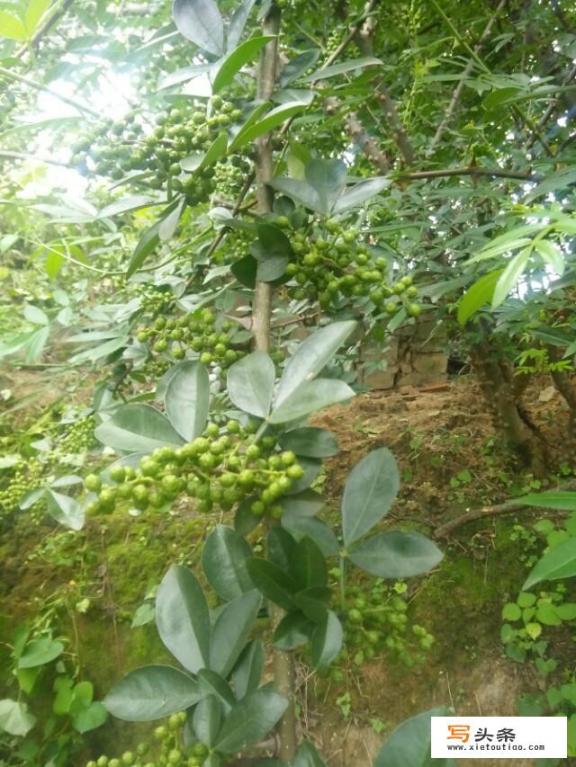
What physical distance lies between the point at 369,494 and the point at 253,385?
176mm

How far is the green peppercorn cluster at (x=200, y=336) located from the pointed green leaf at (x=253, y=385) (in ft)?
0.42

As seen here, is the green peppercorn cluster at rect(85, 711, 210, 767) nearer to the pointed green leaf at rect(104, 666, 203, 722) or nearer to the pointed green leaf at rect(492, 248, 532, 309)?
the pointed green leaf at rect(104, 666, 203, 722)

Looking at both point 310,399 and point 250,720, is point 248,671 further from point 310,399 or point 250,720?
point 310,399

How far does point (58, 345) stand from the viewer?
2.18 m

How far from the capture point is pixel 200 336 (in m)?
0.76

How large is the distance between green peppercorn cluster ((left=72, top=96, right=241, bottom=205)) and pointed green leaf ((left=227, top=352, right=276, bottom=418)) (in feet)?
0.70

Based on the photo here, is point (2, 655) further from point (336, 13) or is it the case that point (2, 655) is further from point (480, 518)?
point (336, 13)

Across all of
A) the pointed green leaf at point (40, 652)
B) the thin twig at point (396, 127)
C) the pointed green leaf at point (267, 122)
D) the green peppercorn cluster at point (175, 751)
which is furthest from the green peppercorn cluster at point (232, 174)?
the pointed green leaf at point (40, 652)

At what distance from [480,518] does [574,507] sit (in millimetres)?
918

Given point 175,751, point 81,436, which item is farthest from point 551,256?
point 81,436

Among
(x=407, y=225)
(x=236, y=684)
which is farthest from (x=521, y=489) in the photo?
(x=236, y=684)


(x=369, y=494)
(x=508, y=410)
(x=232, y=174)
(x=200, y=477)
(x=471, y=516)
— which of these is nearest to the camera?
(x=200, y=477)

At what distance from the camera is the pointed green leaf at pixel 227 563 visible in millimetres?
586

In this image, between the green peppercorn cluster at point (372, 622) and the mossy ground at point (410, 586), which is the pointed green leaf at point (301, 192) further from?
the mossy ground at point (410, 586)
